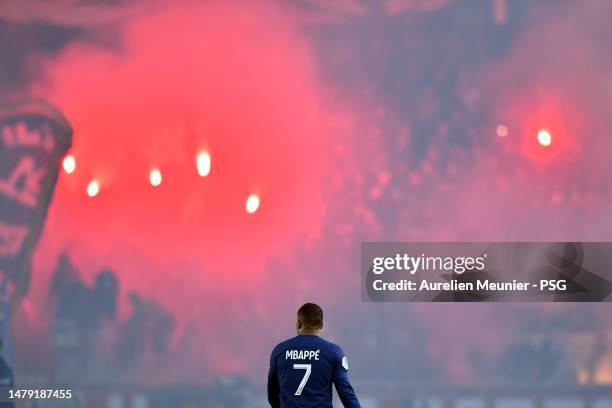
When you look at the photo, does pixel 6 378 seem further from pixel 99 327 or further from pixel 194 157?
pixel 194 157

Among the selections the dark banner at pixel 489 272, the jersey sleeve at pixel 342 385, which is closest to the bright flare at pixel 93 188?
the dark banner at pixel 489 272

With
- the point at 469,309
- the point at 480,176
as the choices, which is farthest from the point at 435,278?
the point at 480,176

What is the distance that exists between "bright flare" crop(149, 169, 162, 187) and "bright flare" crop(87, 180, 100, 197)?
1.09ft

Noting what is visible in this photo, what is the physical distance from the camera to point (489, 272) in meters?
6.55

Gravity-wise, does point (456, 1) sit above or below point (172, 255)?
above

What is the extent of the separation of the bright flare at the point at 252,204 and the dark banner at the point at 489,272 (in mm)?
718

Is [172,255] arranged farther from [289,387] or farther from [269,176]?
[289,387]

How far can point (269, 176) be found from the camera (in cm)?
668

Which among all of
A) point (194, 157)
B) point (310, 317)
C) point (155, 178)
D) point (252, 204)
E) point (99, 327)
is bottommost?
point (310, 317)

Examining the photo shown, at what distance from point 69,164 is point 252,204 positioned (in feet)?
3.83

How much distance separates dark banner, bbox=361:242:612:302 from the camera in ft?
21.4

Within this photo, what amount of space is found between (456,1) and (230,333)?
97.0 inches

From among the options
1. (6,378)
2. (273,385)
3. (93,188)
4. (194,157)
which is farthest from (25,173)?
(273,385)

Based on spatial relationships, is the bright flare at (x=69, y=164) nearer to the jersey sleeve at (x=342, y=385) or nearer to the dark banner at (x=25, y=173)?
the dark banner at (x=25, y=173)
